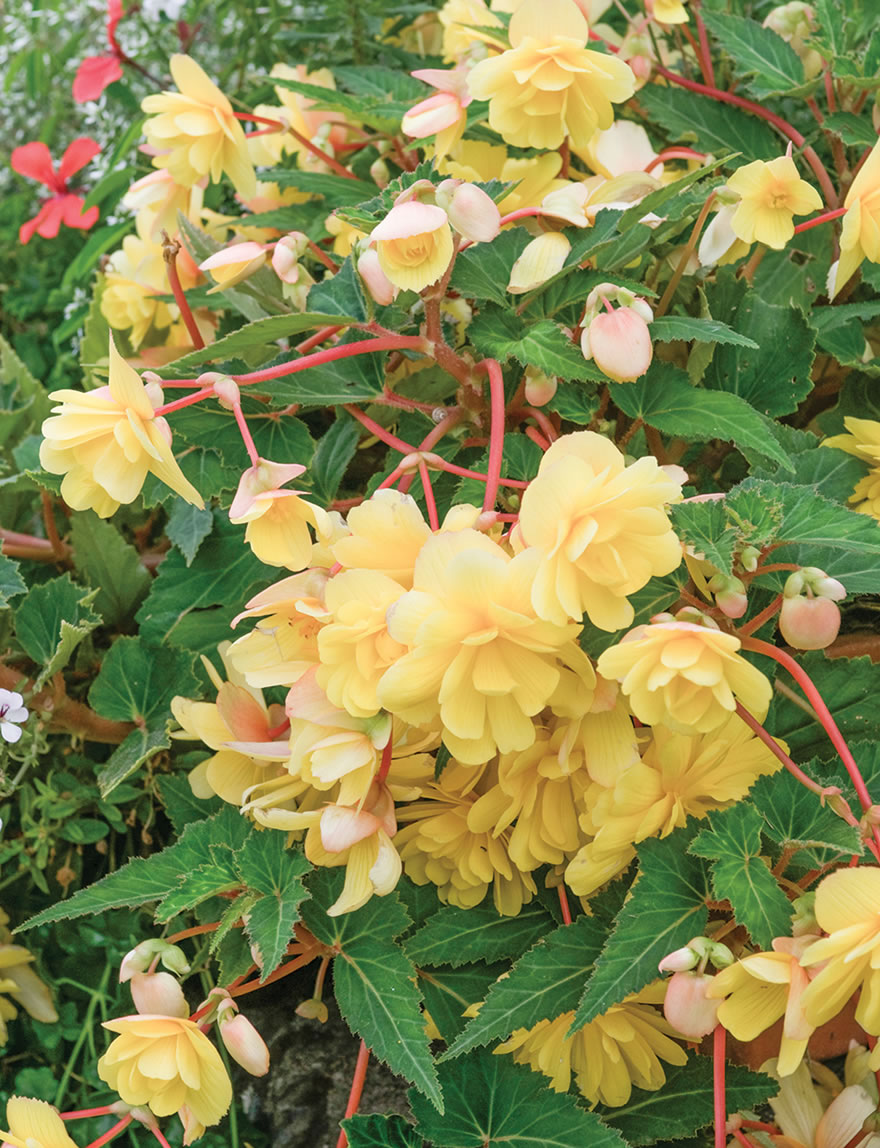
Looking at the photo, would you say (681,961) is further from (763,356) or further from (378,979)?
(763,356)

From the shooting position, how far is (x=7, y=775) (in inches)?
36.7

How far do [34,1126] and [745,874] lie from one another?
46cm

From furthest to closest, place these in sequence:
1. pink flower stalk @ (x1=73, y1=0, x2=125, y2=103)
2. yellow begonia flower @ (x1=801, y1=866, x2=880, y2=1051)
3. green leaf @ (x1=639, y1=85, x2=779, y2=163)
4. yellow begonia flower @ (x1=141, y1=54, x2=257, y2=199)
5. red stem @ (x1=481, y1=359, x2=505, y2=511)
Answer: pink flower stalk @ (x1=73, y1=0, x2=125, y2=103) < green leaf @ (x1=639, y1=85, x2=779, y2=163) < yellow begonia flower @ (x1=141, y1=54, x2=257, y2=199) < red stem @ (x1=481, y1=359, x2=505, y2=511) < yellow begonia flower @ (x1=801, y1=866, x2=880, y2=1051)

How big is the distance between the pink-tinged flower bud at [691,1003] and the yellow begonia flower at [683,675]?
0.14 metres

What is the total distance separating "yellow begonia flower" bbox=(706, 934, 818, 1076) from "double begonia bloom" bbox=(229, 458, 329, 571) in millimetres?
320

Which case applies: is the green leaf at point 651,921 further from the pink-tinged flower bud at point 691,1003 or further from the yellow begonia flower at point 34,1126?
the yellow begonia flower at point 34,1126

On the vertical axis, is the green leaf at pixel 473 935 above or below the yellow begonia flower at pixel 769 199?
below

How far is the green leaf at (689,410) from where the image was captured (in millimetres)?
646

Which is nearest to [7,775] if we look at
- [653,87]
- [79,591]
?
[79,591]

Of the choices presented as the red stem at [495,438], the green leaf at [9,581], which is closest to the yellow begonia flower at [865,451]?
the red stem at [495,438]

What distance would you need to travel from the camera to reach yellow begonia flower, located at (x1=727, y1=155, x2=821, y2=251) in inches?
27.1

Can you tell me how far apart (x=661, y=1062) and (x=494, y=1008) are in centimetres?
17

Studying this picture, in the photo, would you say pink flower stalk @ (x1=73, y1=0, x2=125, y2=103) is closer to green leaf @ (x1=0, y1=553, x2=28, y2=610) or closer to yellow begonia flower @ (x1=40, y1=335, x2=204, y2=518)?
green leaf @ (x1=0, y1=553, x2=28, y2=610)

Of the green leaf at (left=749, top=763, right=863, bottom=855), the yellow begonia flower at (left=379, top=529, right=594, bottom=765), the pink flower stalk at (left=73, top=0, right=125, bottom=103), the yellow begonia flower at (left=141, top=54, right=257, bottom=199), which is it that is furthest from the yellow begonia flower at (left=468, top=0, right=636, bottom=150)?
the pink flower stalk at (left=73, top=0, right=125, bottom=103)
